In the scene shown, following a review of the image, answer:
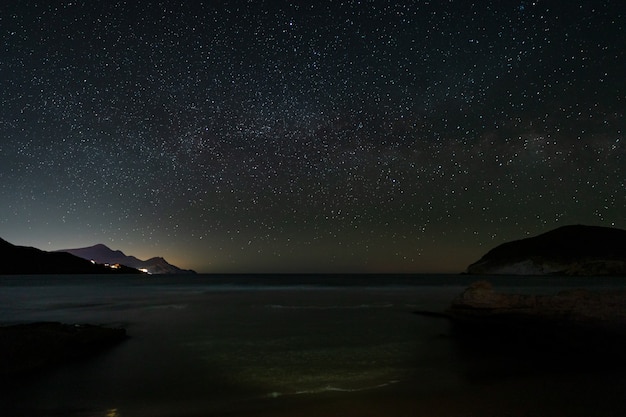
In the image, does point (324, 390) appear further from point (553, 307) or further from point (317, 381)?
point (553, 307)

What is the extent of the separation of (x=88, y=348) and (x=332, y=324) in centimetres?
1554

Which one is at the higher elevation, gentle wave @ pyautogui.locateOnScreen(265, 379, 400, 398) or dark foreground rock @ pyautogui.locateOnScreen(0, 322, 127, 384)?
dark foreground rock @ pyautogui.locateOnScreen(0, 322, 127, 384)

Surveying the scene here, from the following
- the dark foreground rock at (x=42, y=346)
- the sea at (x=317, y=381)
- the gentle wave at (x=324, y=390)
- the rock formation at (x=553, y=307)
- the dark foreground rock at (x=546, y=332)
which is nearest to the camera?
the sea at (x=317, y=381)

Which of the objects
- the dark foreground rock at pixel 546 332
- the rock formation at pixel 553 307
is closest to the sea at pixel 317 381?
the dark foreground rock at pixel 546 332

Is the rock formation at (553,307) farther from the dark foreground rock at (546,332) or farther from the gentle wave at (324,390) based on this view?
the gentle wave at (324,390)

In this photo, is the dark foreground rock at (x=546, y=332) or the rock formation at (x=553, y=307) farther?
the rock formation at (x=553, y=307)

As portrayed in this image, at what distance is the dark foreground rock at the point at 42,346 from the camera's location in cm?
1248

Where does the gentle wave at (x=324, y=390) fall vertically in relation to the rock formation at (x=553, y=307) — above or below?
below

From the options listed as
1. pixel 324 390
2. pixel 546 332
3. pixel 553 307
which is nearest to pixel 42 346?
pixel 324 390

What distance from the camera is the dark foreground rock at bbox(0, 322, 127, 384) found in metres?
12.5

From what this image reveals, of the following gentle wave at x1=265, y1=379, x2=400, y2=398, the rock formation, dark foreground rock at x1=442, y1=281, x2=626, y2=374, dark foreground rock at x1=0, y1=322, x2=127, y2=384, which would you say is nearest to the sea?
gentle wave at x1=265, y1=379, x2=400, y2=398

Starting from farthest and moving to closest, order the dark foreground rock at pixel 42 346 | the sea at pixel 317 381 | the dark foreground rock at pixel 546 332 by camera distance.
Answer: the dark foreground rock at pixel 546 332 → the dark foreground rock at pixel 42 346 → the sea at pixel 317 381

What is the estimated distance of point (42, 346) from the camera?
45.3 ft

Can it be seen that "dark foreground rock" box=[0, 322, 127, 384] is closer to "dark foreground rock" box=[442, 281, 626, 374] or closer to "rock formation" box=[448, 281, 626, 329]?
"dark foreground rock" box=[442, 281, 626, 374]
